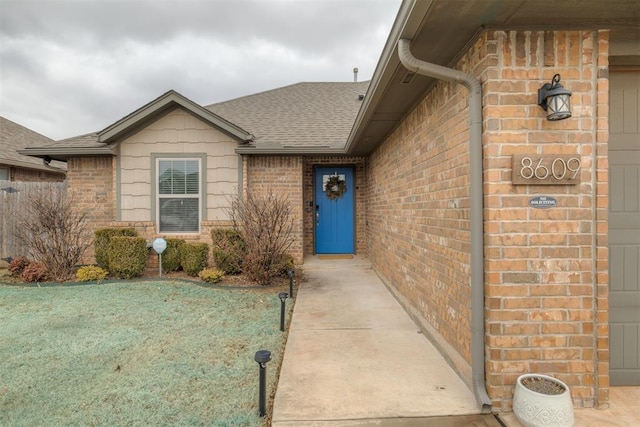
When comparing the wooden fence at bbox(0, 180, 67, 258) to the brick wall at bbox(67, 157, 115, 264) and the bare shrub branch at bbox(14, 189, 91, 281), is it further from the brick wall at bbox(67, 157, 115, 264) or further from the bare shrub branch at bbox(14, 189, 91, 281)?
the bare shrub branch at bbox(14, 189, 91, 281)

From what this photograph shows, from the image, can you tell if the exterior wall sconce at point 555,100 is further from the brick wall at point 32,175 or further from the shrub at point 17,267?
the brick wall at point 32,175

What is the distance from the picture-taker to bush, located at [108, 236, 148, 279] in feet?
19.9

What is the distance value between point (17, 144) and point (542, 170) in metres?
16.5

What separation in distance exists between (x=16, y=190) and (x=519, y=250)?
34.4 feet

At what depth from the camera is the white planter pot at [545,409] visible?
1.95 meters

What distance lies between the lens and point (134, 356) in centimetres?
311

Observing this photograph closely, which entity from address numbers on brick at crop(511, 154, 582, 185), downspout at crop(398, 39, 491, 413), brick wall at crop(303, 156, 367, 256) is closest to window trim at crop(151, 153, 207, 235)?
brick wall at crop(303, 156, 367, 256)

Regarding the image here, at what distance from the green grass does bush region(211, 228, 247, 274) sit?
3.28 ft

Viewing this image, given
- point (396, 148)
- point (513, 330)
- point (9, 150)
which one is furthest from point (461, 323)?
point (9, 150)

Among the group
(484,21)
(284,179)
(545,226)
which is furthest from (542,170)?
(284,179)

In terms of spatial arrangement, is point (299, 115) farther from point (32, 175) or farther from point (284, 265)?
point (32, 175)

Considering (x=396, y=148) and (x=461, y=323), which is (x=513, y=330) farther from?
(x=396, y=148)

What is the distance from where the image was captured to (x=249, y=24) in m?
10.5

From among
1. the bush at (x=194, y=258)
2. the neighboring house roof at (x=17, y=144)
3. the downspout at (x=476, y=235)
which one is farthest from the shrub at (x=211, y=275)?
the neighboring house roof at (x=17, y=144)
